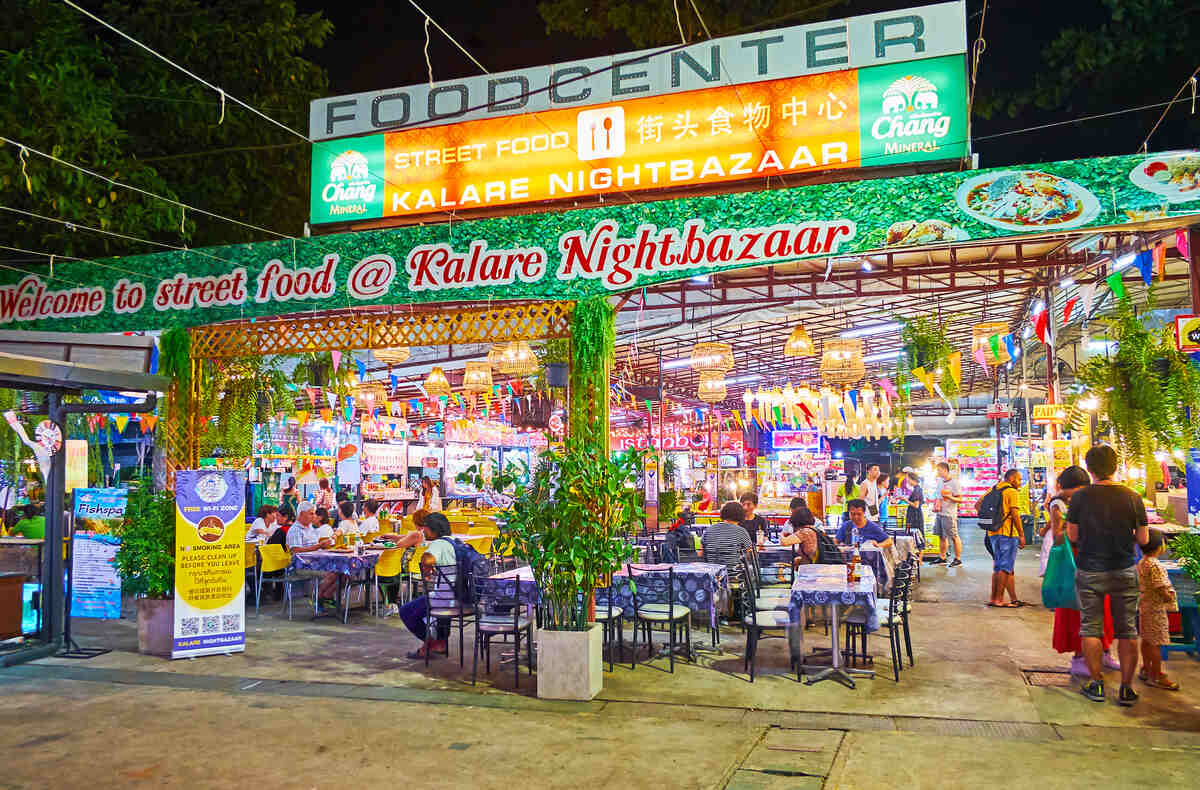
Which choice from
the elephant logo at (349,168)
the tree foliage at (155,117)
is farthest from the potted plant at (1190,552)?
the tree foliage at (155,117)

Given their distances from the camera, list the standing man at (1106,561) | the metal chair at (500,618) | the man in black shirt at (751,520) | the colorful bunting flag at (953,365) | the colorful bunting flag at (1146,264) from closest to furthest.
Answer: the standing man at (1106,561) < the metal chair at (500,618) < the colorful bunting flag at (1146,264) < the colorful bunting flag at (953,365) < the man in black shirt at (751,520)

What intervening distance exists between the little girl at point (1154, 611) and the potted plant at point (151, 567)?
7.89 metres

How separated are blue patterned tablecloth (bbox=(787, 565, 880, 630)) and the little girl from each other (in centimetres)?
186

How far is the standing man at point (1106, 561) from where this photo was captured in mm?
5906

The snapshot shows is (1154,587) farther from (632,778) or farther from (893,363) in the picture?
(893,363)

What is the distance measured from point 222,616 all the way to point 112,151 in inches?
206

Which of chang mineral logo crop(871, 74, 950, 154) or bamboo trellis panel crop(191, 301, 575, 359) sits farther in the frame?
bamboo trellis panel crop(191, 301, 575, 359)

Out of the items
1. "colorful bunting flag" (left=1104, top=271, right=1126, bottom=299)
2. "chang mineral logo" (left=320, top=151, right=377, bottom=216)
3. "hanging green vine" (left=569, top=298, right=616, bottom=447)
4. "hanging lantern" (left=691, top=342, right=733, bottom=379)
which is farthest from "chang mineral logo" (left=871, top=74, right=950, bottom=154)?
"chang mineral logo" (left=320, top=151, right=377, bottom=216)

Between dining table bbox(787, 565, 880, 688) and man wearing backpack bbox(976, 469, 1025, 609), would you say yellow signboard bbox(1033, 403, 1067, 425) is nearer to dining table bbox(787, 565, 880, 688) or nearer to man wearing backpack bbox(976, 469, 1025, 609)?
man wearing backpack bbox(976, 469, 1025, 609)

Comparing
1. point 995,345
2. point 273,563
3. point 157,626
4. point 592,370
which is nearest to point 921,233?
point 592,370

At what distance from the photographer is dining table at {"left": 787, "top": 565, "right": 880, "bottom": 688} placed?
6.57m

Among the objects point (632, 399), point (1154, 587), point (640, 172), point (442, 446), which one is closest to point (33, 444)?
point (640, 172)

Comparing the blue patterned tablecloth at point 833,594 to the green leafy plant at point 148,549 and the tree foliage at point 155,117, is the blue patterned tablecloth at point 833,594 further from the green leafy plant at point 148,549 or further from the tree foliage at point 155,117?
the tree foliage at point 155,117

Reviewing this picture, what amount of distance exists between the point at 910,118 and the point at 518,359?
5.82 meters
